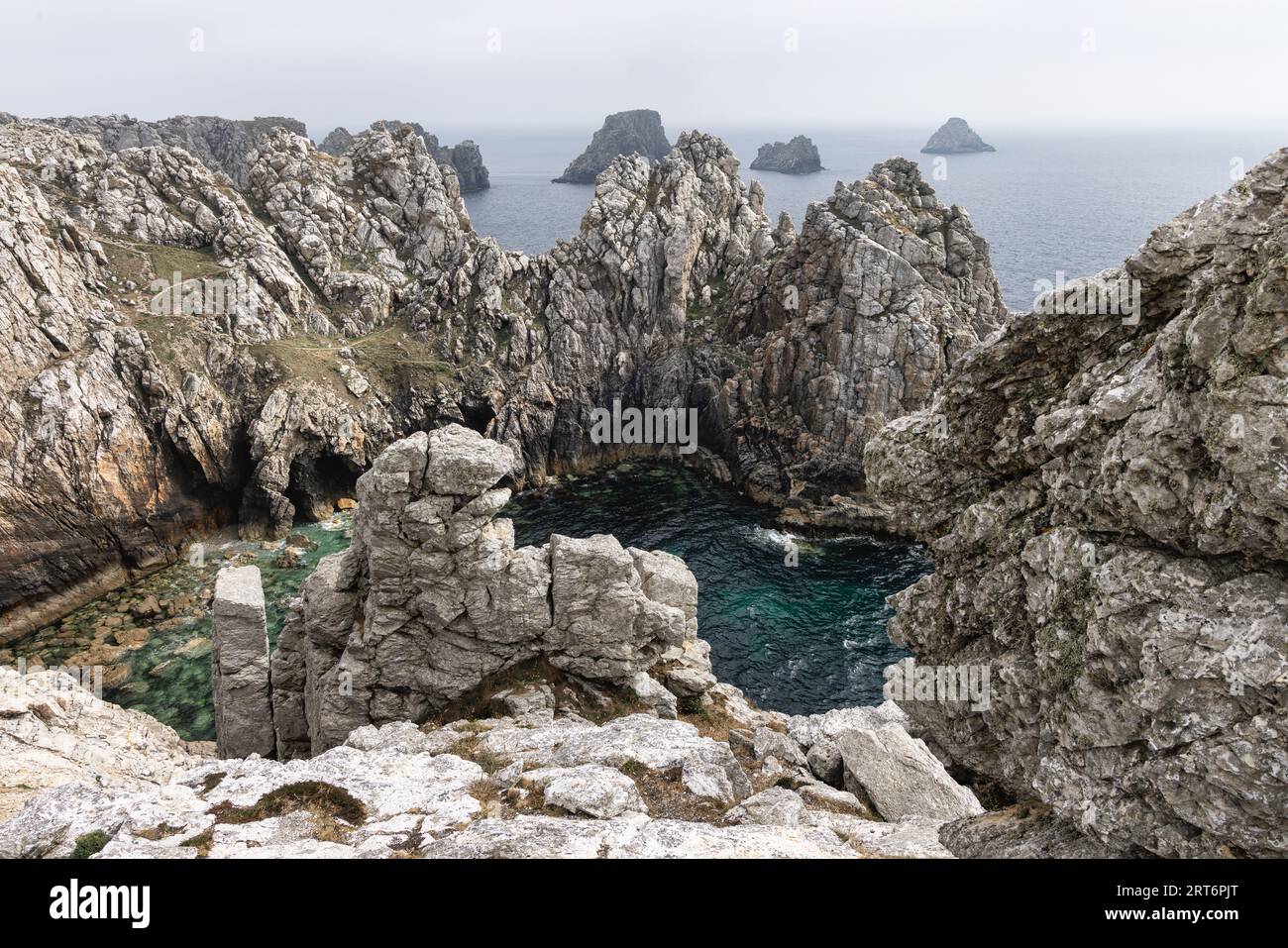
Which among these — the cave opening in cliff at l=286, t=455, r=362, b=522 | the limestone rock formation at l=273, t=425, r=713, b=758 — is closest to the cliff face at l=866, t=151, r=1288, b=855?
the limestone rock formation at l=273, t=425, r=713, b=758

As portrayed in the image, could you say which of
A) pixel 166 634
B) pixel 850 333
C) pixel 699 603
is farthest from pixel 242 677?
pixel 850 333

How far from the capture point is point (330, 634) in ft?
98.0

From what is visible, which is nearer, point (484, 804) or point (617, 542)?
point (484, 804)

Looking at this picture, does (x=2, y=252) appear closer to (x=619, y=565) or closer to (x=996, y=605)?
(x=619, y=565)

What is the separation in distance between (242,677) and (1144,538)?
36.3 metres

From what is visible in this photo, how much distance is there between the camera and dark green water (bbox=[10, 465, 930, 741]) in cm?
4650

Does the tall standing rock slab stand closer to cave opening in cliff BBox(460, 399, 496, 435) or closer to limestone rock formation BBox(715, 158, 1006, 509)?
cave opening in cliff BBox(460, 399, 496, 435)

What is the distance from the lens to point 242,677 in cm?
3303

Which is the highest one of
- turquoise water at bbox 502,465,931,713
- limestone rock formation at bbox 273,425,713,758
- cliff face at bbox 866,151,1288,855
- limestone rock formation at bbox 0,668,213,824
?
cliff face at bbox 866,151,1288,855

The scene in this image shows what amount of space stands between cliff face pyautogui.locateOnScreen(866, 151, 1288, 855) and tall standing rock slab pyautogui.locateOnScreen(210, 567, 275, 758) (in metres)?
31.5

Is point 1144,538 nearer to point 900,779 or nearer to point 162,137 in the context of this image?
point 900,779

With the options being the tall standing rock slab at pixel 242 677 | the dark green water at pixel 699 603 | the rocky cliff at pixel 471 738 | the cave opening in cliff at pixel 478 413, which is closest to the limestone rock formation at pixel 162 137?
the cave opening in cliff at pixel 478 413
